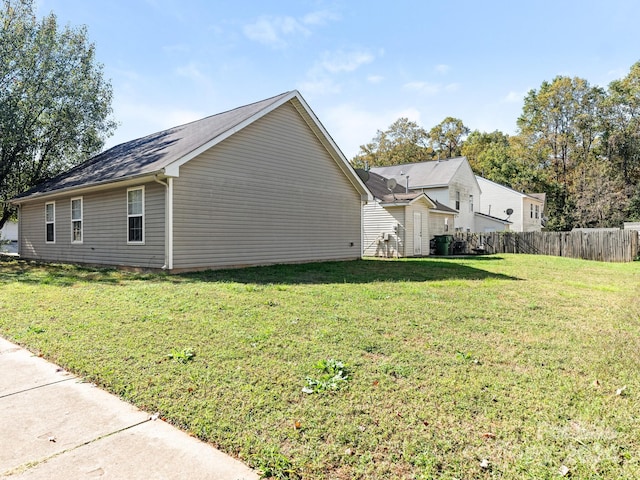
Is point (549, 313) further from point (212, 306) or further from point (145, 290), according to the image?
point (145, 290)

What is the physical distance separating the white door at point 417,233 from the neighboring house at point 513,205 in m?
14.1

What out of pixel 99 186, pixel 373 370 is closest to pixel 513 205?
pixel 99 186

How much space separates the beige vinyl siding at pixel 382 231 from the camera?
18438 mm

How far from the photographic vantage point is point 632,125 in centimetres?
3462

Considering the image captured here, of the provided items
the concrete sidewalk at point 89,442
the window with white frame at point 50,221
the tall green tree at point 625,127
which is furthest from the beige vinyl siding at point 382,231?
the tall green tree at point 625,127

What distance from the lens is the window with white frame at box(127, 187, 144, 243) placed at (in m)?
10.7

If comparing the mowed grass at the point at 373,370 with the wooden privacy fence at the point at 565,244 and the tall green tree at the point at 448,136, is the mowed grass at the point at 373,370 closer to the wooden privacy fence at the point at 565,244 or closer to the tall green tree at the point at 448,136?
the wooden privacy fence at the point at 565,244

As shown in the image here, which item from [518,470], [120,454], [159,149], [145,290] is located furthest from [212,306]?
[159,149]

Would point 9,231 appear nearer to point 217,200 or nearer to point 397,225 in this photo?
point 217,200

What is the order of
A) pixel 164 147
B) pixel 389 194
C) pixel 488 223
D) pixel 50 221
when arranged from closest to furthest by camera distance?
pixel 164 147, pixel 50 221, pixel 389 194, pixel 488 223

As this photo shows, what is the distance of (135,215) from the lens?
10852 millimetres

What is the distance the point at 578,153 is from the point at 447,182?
Result: 20303 millimetres

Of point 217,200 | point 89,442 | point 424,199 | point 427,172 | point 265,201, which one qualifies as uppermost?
point 427,172

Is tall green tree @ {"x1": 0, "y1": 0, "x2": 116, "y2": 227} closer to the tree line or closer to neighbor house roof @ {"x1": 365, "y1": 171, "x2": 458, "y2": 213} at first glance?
neighbor house roof @ {"x1": 365, "y1": 171, "x2": 458, "y2": 213}
